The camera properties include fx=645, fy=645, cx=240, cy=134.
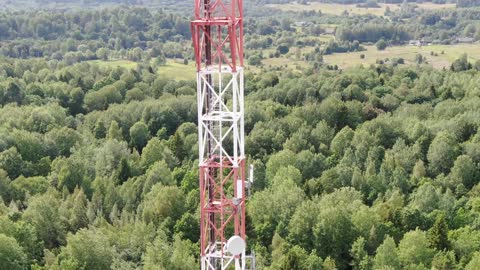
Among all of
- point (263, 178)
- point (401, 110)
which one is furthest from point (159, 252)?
point (401, 110)

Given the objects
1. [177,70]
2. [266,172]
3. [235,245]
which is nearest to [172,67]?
[177,70]

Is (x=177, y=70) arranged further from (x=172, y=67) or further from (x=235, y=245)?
(x=235, y=245)

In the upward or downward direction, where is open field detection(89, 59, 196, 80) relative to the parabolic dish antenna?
downward

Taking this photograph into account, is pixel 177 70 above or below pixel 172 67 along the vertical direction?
above

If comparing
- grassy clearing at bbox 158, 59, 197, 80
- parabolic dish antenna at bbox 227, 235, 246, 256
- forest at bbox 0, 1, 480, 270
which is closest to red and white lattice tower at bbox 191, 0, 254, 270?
parabolic dish antenna at bbox 227, 235, 246, 256

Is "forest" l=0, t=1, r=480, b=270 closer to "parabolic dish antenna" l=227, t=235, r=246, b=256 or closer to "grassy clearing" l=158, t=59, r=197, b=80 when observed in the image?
"parabolic dish antenna" l=227, t=235, r=246, b=256

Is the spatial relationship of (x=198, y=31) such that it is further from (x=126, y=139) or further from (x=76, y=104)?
(x=76, y=104)
